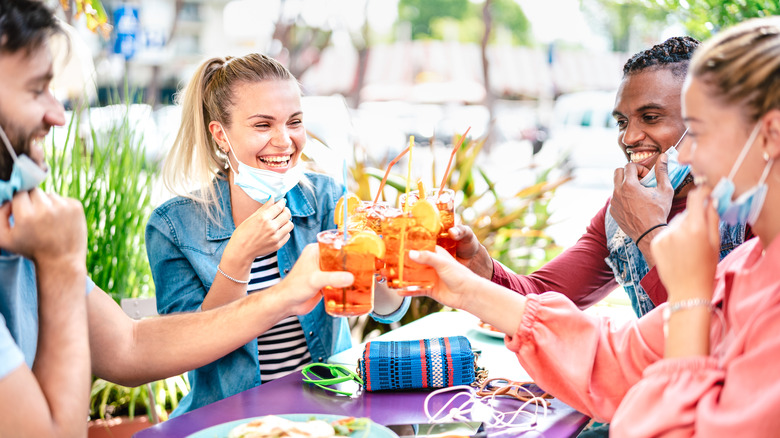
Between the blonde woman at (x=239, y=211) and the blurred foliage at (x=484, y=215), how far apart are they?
4.58ft

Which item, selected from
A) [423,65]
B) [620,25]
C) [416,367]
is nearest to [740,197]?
[416,367]

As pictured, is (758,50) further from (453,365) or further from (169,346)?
(169,346)

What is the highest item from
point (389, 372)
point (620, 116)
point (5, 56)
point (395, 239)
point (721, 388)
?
point (5, 56)

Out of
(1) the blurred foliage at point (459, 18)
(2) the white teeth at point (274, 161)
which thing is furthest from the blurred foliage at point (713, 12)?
(1) the blurred foliage at point (459, 18)

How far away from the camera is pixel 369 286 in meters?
1.75

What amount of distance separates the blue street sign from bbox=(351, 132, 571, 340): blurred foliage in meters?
3.19

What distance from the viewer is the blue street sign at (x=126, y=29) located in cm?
623

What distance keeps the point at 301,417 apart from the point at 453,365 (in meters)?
0.49

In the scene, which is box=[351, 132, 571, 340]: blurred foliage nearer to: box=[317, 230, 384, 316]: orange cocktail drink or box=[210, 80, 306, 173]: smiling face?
box=[210, 80, 306, 173]: smiling face

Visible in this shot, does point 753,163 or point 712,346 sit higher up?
point 753,163

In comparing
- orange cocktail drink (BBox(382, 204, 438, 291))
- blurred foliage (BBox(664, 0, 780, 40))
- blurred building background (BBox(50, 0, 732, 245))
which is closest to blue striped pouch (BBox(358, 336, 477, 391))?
orange cocktail drink (BBox(382, 204, 438, 291))

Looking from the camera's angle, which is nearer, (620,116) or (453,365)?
(453,365)

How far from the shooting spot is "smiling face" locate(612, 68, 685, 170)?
7.77 ft

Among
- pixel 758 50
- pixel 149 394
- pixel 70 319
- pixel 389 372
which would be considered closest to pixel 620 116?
pixel 758 50
